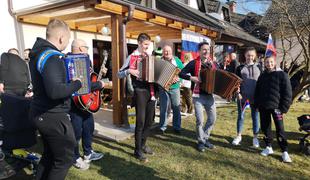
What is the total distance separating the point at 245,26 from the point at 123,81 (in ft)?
50.6

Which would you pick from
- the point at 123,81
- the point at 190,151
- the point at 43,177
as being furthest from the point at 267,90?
the point at 43,177

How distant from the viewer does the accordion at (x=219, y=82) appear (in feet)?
14.1

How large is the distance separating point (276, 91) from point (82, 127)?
3227 millimetres

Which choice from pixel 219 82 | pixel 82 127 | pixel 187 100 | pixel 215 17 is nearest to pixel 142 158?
pixel 82 127

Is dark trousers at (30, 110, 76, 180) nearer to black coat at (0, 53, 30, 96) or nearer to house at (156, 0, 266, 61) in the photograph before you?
black coat at (0, 53, 30, 96)

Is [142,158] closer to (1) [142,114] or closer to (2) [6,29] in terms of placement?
(1) [142,114]

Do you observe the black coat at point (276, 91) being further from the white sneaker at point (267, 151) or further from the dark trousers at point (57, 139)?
the dark trousers at point (57, 139)

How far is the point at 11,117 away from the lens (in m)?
3.21

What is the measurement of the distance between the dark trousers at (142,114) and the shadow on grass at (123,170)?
0.89ft

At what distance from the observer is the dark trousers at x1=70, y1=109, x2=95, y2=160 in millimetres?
3721

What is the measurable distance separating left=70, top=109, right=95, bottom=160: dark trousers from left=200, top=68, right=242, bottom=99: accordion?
2.00 m

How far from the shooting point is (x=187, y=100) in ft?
23.8

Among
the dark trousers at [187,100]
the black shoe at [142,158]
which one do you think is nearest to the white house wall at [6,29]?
the dark trousers at [187,100]

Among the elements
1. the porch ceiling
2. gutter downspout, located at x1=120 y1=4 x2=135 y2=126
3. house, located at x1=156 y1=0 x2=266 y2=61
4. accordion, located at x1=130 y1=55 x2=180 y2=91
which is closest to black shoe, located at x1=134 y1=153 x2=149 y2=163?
accordion, located at x1=130 y1=55 x2=180 y2=91
